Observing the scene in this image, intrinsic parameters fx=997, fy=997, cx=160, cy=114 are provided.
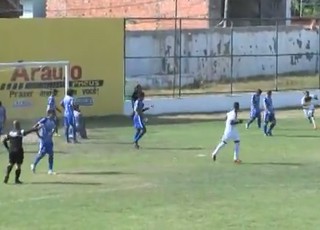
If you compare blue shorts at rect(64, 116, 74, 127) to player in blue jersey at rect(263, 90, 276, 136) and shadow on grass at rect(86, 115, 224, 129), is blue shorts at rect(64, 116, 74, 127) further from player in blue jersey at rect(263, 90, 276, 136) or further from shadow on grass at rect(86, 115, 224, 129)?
player in blue jersey at rect(263, 90, 276, 136)

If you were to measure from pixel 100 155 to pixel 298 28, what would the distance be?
102ft

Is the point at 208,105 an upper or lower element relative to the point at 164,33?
lower

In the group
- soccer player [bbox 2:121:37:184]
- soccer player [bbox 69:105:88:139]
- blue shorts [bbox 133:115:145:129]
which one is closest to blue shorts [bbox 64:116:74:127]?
soccer player [bbox 69:105:88:139]

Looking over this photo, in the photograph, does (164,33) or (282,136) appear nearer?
(282,136)

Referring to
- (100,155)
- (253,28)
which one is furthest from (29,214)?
(253,28)

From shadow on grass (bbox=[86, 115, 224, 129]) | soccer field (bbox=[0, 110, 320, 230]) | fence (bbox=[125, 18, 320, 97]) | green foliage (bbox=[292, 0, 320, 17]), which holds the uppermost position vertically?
green foliage (bbox=[292, 0, 320, 17])

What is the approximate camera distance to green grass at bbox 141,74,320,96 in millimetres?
49375

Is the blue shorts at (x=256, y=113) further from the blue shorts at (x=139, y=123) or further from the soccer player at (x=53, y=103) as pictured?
the blue shorts at (x=139, y=123)

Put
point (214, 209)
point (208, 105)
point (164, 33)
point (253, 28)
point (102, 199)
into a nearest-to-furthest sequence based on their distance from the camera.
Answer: point (214, 209), point (102, 199), point (208, 105), point (164, 33), point (253, 28)

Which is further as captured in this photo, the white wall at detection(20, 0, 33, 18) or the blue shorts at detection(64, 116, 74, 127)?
the white wall at detection(20, 0, 33, 18)

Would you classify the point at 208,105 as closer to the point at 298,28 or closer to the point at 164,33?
the point at 164,33

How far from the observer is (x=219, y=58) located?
54188mm

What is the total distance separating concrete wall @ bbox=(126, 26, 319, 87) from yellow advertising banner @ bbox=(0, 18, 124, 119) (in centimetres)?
554

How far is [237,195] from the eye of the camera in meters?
21.6
